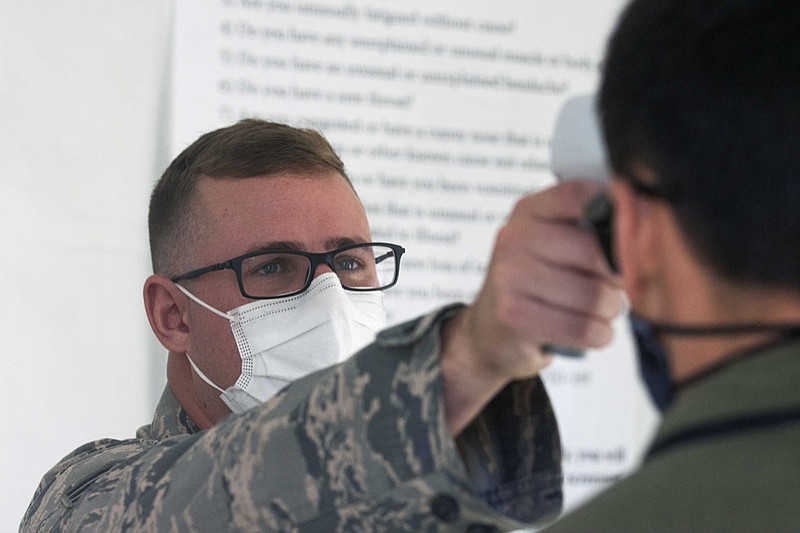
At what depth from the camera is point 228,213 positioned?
1939mm

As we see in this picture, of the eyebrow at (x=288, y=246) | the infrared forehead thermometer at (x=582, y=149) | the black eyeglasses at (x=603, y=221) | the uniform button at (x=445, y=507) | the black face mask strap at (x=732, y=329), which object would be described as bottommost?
the eyebrow at (x=288, y=246)

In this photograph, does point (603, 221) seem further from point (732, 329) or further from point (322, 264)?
point (322, 264)

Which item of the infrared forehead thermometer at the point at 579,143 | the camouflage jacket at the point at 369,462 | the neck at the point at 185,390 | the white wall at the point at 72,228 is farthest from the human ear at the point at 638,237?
the white wall at the point at 72,228

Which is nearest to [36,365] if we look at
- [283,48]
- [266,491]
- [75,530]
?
[283,48]

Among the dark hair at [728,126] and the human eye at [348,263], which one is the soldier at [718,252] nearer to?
the dark hair at [728,126]

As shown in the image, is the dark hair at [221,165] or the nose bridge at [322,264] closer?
the nose bridge at [322,264]

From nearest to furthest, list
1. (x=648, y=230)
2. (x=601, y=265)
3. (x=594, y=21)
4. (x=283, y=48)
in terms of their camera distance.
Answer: (x=648, y=230) → (x=601, y=265) → (x=283, y=48) → (x=594, y=21)

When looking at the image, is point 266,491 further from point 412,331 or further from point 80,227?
point 80,227

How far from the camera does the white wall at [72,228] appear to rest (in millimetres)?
2582

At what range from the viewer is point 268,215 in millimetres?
1920

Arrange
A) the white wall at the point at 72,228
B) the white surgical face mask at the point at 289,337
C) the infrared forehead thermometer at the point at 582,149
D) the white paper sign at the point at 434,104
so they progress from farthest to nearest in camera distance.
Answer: the white paper sign at the point at 434,104
the white wall at the point at 72,228
the white surgical face mask at the point at 289,337
the infrared forehead thermometer at the point at 582,149

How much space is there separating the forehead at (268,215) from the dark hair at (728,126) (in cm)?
122

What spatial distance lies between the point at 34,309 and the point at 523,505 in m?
1.78

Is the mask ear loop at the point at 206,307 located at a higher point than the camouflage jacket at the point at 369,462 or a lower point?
lower
